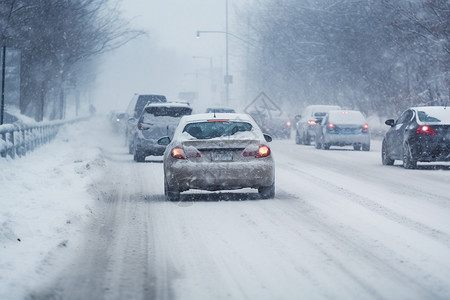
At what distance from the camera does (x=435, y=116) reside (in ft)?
73.1

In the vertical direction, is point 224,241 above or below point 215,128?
below

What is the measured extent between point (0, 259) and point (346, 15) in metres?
45.9

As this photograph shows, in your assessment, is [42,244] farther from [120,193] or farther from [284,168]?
[284,168]

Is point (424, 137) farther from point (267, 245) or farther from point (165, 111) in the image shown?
point (267, 245)

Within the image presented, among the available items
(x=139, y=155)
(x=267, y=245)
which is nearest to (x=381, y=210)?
(x=267, y=245)

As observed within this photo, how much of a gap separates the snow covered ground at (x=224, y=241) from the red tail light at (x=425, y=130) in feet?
12.3

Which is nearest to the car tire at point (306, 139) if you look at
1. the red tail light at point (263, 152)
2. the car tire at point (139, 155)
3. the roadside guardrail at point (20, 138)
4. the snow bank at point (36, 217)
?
the roadside guardrail at point (20, 138)

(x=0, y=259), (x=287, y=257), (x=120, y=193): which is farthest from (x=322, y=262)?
(x=120, y=193)

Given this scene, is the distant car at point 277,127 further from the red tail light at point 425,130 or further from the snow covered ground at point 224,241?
the snow covered ground at point 224,241

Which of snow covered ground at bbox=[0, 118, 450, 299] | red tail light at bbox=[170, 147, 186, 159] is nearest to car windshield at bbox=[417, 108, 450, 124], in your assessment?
snow covered ground at bbox=[0, 118, 450, 299]

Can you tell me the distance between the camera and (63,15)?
145ft

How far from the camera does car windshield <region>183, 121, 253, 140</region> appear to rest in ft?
49.6

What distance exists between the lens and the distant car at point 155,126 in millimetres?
25406

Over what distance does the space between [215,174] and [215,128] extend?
1326mm
